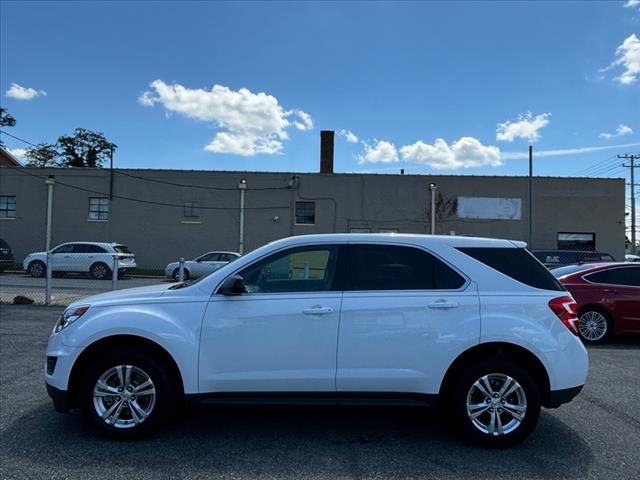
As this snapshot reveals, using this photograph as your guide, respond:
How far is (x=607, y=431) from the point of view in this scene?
15.4 ft

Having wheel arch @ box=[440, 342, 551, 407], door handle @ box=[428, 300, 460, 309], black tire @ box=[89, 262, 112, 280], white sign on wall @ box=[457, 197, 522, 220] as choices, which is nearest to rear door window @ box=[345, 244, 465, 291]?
door handle @ box=[428, 300, 460, 309]

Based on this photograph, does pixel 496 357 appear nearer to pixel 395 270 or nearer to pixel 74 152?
pixel 395 270

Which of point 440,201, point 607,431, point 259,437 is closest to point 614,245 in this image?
point 440,201

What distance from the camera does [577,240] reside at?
98.4 ft

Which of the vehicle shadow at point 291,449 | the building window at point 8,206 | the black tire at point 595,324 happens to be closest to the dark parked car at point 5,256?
the building window at point 8,206

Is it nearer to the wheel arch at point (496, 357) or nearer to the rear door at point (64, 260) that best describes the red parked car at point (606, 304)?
the wheel arch at point (496, 357)

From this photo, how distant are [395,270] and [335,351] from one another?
875mm

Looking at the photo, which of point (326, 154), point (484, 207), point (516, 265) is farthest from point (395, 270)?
point (326, 154)

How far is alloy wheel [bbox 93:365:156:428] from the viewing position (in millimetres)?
4305

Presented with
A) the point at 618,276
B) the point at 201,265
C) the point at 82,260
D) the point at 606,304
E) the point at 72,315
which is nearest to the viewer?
the point at 72,315

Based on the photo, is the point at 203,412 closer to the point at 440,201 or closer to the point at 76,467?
the point at 76,467

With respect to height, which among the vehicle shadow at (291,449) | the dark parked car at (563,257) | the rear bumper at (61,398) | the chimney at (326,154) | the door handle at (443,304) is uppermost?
the chimney at (326,154)

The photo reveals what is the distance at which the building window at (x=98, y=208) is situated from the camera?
30.1 metres

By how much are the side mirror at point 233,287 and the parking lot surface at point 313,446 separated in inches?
49.9
